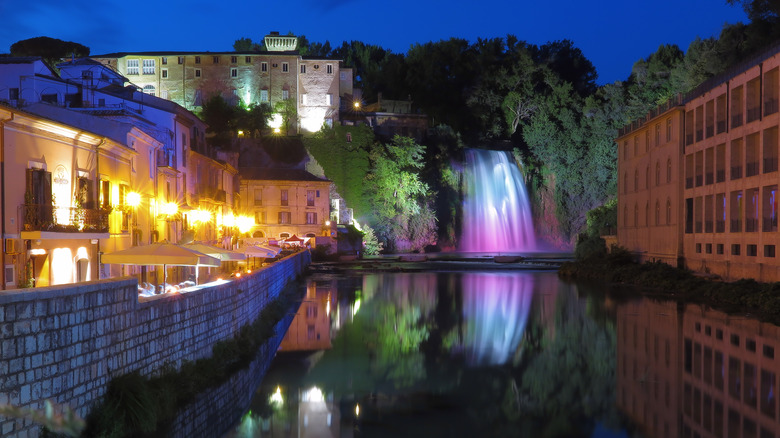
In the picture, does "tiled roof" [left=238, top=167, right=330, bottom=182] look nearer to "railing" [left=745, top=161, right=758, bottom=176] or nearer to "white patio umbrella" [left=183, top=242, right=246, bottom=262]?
"white patio umbrella" [left=183, top=242, right=246, bottom=262]

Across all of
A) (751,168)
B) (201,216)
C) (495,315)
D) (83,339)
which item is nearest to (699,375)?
(495,315)

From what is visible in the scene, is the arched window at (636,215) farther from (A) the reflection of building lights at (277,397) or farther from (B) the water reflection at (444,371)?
(A) the reflection of building lights at (277,397)

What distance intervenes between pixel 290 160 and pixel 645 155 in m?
38.4

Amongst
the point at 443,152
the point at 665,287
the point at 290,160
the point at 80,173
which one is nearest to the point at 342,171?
the point at 290,160

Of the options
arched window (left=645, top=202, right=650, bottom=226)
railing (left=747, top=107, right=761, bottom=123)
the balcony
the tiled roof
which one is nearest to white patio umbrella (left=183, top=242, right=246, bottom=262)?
the balcony

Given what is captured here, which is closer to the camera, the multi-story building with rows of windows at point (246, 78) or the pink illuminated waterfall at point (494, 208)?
the pink illuminated waterfall at point (494, 208)

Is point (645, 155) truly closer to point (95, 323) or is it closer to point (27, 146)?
point (27, 146)

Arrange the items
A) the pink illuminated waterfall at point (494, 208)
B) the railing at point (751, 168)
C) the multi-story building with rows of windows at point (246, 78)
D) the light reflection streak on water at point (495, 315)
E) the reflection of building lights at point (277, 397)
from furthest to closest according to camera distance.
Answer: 1. the multi-story building with rows of windows at point (246, 78)
2. the pink illuminated waterfall at point (494, 208)
3. the railing at point (751, 168)
4. the light reflection streak on water at point (495, 315)
5. the reflection of building lights at point (277, 397)

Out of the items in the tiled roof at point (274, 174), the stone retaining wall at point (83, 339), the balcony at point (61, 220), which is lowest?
the stone retaining wall at point (83, 339)

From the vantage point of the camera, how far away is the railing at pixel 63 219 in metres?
19.4

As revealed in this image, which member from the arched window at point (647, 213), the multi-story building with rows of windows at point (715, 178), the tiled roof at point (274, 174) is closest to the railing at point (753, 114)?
the multi-story building with rows of windows at point (715, 178)

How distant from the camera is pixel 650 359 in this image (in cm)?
1830

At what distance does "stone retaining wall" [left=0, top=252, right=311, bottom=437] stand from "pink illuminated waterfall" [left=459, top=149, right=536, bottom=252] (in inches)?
2615

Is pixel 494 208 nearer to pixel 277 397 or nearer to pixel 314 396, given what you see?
pixel 314 396
